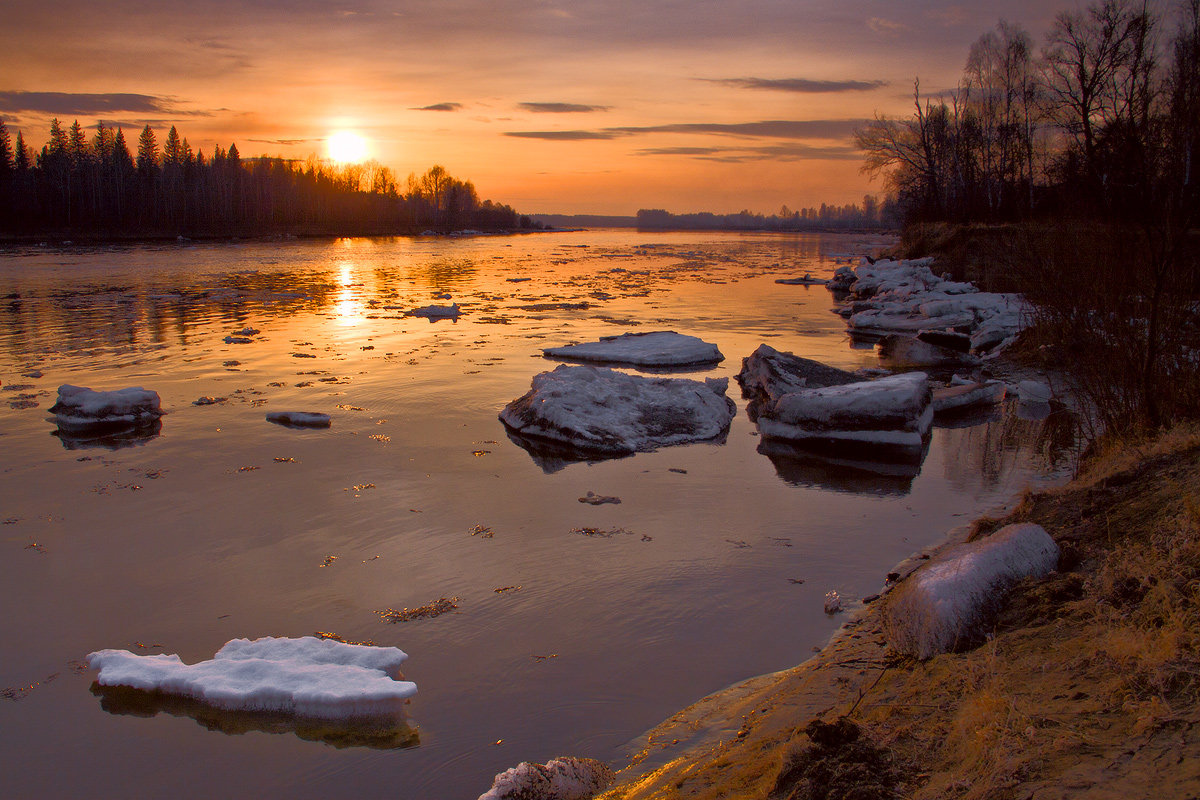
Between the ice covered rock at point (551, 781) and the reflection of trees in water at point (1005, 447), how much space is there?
223 inches

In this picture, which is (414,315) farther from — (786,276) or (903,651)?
(786,276)

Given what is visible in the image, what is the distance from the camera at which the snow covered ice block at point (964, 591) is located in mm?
3725

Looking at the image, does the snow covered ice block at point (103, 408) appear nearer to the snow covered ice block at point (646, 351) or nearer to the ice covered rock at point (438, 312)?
the snow covered ice block at point (646, 351)

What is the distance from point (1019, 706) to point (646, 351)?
11325 mm

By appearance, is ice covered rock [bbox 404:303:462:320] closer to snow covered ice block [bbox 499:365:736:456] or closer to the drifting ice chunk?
snow covered ice block [bbox 499:365:736:456]

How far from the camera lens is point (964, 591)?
3.86 m

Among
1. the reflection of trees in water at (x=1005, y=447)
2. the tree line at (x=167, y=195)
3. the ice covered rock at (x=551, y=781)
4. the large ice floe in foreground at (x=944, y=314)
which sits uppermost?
the tree line at (x=167, y=195)

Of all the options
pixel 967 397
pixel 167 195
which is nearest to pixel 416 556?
pixel 967 397

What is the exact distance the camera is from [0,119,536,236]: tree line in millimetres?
71500

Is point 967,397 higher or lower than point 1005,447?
higher

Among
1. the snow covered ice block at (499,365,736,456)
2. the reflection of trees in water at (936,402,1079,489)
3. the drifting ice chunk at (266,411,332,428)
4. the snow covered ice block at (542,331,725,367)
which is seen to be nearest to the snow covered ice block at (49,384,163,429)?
the drifting ice chunk at (266,411,332,428)

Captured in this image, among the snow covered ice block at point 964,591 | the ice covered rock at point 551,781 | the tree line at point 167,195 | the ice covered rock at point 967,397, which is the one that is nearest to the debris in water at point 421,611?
the ice covered rock at point 551,781

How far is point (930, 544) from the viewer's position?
6.03 m

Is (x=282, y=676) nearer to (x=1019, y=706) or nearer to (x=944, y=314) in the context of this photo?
(x=1019, y=706)
